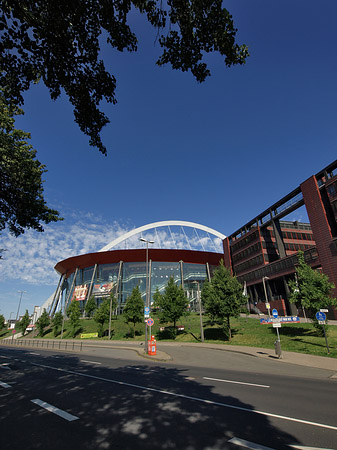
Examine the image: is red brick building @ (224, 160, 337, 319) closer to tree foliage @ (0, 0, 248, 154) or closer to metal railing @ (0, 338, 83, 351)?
metal railing @ (0, 338, 83, 351)

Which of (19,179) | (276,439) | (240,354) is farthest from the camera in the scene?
(240,354)

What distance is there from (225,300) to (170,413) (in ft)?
69.5

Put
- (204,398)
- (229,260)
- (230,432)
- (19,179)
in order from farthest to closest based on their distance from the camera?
1. (229,260)
2. (19,179)
3. (204,398)
4. (230,432)

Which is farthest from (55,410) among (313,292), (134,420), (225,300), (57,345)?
(57,345)

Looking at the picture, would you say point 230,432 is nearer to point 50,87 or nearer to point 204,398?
point 204,398

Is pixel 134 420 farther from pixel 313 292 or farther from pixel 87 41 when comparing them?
pixel 313 292

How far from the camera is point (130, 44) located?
18.2 feet

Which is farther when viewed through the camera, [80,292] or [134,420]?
[80,292]

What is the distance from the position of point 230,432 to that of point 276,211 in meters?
52.8

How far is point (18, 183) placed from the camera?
11688 mm

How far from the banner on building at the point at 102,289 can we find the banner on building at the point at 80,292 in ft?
9.32

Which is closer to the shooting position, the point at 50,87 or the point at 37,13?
the point at 37,13

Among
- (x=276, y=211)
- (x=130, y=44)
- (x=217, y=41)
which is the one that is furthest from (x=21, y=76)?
(x=276, y=211)

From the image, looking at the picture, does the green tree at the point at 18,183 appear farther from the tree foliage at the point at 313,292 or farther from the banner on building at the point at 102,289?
the banner on building at the point at 102,289
